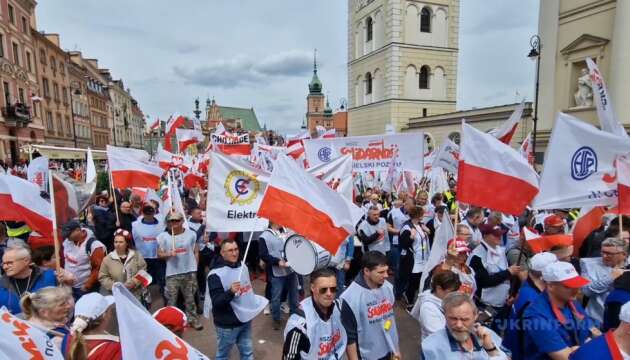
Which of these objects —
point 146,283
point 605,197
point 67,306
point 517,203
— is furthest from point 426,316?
point 146,283

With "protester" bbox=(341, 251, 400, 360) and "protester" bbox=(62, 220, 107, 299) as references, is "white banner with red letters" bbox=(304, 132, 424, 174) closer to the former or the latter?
"protester" bbox=(62, 220, 107, 299)

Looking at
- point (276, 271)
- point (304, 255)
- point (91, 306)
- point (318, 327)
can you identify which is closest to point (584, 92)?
point (276, 271)

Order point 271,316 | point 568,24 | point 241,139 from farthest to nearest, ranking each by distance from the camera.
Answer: point 568,24 < point 241,139 < point 271,316

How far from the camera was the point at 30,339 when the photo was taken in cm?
192

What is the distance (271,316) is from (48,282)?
3090 millimetres

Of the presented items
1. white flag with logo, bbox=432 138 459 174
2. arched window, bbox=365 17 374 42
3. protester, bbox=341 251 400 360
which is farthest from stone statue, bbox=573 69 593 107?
arched window, bbox=365 17 374 42

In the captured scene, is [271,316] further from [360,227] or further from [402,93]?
[402,93]

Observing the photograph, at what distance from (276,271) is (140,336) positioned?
3435mm

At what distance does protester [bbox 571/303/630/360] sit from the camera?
6.40 ft

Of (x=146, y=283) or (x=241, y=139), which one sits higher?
(x=241, y=139)

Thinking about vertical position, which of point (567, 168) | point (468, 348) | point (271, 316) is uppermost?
point (567, 168)

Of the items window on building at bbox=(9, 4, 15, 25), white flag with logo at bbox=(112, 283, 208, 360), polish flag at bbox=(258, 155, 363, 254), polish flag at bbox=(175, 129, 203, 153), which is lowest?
white flag with logo at bbox=(112, 283, 208, 360)

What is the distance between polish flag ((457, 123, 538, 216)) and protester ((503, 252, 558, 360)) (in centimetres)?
154

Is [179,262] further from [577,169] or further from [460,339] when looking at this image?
[577,169]
